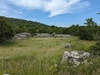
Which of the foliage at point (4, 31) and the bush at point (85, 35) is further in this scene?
the bush at point (85, 35)

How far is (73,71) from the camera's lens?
14.9 ft

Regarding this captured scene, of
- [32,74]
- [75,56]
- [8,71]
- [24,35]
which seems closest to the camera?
[32,74]

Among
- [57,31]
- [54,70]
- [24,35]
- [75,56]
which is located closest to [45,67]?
[54,70]

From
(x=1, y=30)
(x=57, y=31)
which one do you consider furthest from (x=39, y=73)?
(x=57, y=31)

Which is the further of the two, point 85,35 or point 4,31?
point 85,35

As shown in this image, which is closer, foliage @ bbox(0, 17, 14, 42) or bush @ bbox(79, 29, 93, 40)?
foliage @ bbox(0, 17, 14, 42)

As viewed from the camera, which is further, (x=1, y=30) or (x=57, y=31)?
(x=57, y=31)

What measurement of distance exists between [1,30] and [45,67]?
21.2 meters

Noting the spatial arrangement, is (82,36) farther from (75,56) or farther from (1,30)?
(75,56)

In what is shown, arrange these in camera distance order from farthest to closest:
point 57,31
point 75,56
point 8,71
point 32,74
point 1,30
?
point 57,31, point 1,30, point 75,56, point 8,71, point 32,74

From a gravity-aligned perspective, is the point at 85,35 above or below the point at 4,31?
below

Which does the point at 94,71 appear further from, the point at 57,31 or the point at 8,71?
the point at 57,31

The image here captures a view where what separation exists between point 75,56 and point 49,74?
787 cm

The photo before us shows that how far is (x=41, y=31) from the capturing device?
125 feet
